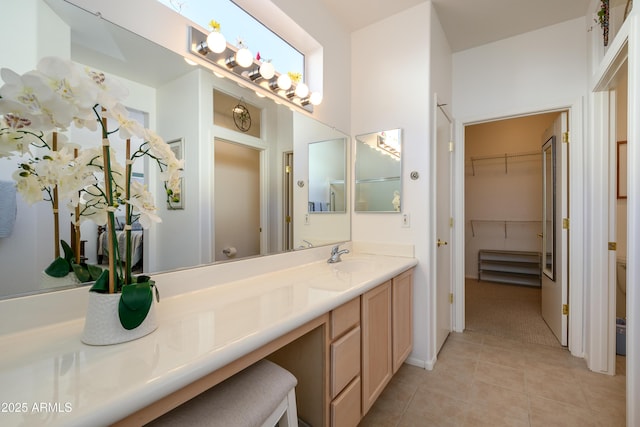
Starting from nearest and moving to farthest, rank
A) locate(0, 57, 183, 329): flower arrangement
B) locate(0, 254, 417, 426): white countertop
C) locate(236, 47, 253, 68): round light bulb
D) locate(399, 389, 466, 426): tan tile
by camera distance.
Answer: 1. locate(0, 254, 417, 426): white countertop
2. locate(0, 57, 183, 329): flower arrangement
3. locate(236, 47, 253, 68): round light bulb
4. locate(399, 389, 466, 426): tan tile

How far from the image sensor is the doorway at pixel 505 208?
405 cm

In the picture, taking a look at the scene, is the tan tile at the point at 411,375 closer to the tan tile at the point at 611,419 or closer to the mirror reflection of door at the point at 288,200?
the tan tile at the point at 611,419

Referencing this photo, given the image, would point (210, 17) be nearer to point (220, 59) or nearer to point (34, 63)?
point (220, 59)

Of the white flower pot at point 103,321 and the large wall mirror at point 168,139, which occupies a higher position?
the large wall mirror at point 168,139

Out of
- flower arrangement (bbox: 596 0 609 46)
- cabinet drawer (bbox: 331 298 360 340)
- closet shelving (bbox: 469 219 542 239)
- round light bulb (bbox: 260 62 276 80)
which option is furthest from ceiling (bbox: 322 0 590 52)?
closet shelving (bbox: 469 219 542 239)

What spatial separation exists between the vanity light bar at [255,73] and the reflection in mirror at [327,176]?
32 centimetres

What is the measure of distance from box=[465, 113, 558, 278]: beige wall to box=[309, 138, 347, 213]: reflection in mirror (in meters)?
3.29

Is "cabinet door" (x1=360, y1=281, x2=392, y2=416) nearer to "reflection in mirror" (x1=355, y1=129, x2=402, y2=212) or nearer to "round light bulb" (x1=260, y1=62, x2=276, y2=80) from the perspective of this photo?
"reflection in mirror" (x1=355, y1=129, x2=402, y2=212)

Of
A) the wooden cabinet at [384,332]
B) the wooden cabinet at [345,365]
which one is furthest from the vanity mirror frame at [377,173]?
the wooden cabinet at [345,365]

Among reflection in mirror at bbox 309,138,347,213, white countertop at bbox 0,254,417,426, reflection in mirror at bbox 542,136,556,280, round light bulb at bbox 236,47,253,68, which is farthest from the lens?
reflection in mirror at bbox 542,136,556,280

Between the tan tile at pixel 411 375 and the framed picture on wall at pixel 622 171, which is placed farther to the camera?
the framed picture on wall at pixel 622 171

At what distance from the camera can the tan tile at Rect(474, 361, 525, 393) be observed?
1795 millimetres

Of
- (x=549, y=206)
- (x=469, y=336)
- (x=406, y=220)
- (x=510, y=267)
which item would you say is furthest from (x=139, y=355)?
(x=510, y=267)

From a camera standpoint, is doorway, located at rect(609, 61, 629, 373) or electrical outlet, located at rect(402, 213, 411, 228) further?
electrical outlet, located at rect(402, 213, 411, 228)
